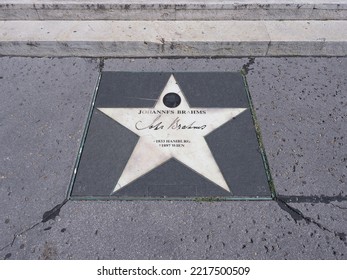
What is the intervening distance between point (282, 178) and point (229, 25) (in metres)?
1.84

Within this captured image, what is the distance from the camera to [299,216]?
2094 mm

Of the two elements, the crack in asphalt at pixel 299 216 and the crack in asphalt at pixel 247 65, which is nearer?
the crack in asphalt at pixel 299 216

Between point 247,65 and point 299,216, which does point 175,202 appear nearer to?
point 299,216

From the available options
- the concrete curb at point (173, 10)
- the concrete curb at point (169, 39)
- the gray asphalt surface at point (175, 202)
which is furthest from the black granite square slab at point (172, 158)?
the concrete curb at point (173, 10)

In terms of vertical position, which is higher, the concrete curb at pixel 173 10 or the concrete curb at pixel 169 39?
the concrete curb at pixel 173 10

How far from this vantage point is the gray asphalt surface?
196 centimetres

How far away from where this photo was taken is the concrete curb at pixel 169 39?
3.09 meters

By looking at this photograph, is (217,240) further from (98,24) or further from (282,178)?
(98,24)

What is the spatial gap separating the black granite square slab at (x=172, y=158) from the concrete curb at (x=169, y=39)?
0.38 m

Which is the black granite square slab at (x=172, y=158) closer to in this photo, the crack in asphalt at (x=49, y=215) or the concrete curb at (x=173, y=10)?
the crack in asphalt at (x=49, y=215)

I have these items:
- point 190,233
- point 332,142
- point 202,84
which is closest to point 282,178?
point 332,142

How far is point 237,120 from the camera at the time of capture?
259 cm

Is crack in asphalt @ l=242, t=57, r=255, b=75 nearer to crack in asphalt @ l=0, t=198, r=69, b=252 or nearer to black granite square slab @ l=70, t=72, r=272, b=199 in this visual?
black granite square slab @ l=70, t=72, r=272, b=199
